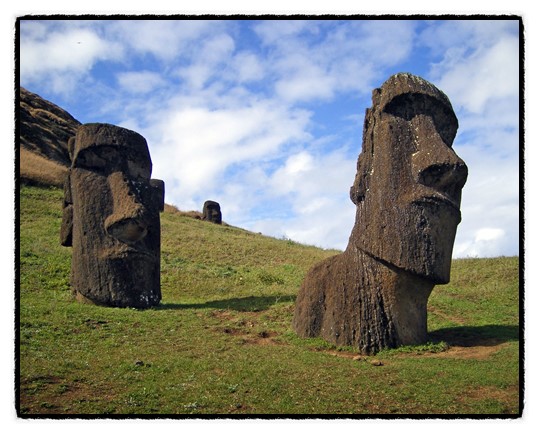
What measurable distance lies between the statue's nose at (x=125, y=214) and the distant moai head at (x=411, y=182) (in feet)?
16.9

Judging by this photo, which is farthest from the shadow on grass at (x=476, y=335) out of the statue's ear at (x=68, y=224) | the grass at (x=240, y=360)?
the statue's ear at (x=68, y=224)

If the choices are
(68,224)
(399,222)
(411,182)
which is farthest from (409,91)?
(68,224)

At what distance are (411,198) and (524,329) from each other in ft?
10.0

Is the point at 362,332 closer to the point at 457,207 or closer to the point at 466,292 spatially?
the point at 457,207

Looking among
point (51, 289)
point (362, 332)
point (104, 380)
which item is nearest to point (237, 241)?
point (51, 289)

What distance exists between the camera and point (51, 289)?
15.1 m

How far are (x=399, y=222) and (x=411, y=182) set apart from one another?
2.32ft

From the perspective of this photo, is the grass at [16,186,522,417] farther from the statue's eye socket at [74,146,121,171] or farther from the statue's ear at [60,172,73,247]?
the statue's eye socket at [74,146,121,171]

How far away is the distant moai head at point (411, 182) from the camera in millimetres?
9367

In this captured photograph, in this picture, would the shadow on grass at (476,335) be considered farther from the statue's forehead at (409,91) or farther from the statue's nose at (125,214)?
the statue's nose at (125,214)

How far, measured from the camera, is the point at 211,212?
40.3 m

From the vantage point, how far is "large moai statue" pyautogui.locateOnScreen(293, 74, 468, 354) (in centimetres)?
939

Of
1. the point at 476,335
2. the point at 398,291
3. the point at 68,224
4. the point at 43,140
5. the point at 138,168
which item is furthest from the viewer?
the point at 43,140

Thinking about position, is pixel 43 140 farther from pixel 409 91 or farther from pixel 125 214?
pixel 409 91
